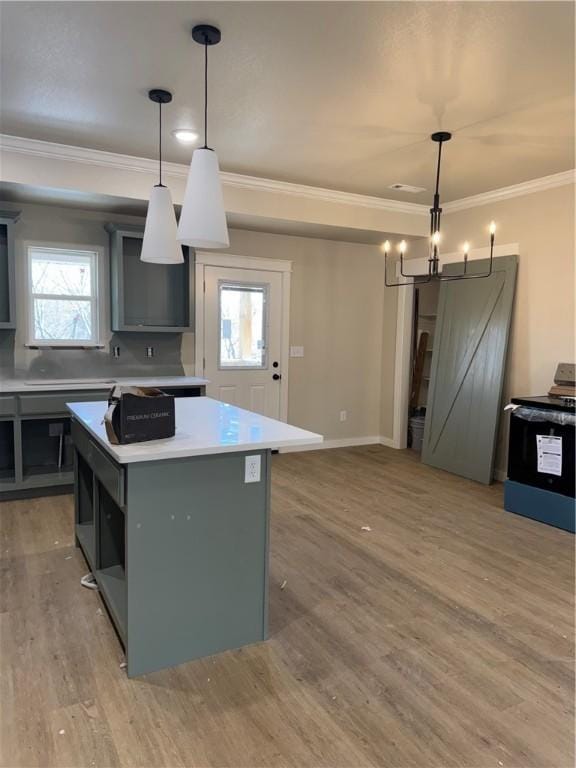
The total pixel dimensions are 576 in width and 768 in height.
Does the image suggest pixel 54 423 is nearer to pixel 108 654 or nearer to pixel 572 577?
pixel 108 654

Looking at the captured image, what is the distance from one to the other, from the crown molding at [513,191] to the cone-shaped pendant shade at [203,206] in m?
3.28

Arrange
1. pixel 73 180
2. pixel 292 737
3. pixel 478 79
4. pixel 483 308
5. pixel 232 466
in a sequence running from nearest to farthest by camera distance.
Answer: pixel 292 737 → pixel 232 466 → pixel 478 79 → pixel 73 180 → pixel 483 308

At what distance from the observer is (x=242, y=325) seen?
556cm

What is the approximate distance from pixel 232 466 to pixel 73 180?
292 cm

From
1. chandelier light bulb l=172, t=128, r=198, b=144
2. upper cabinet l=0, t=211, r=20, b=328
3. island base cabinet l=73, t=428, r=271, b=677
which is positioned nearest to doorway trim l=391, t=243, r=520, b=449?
chandelier light bulb l=172, t=128, r=198, b=144

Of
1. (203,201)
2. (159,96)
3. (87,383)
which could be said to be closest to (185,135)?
(159,96)

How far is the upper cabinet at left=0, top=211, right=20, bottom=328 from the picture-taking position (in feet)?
13.6

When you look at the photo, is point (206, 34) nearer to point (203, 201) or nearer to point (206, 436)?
point (203, 201)

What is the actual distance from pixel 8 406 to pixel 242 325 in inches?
94.8

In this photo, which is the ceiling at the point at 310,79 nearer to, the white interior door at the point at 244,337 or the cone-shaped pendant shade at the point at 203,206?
the cone-shaped pendant shade at the point at 203,206

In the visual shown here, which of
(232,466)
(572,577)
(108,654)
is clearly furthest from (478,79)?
(108,654)

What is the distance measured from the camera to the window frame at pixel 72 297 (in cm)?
452

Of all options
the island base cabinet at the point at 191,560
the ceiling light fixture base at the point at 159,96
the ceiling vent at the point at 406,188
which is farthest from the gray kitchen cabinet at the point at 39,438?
the ceiling vent at the point at 406,188

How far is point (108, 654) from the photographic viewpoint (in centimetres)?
227
